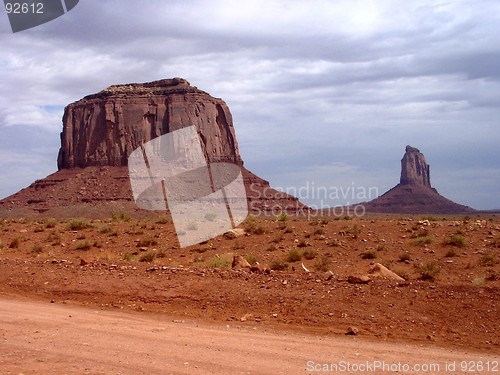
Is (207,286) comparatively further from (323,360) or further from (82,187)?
(82,187)

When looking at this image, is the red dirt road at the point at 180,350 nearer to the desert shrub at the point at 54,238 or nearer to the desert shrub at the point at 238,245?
the desert shrub at the point at 238,245

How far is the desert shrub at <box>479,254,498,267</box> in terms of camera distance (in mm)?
18605

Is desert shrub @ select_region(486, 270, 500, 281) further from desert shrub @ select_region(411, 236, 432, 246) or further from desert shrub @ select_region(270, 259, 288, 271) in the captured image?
desert shrub @ select_region(270, 259, 288, 271)

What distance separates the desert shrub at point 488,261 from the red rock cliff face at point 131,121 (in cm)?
8113

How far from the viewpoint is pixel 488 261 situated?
18.8 metres

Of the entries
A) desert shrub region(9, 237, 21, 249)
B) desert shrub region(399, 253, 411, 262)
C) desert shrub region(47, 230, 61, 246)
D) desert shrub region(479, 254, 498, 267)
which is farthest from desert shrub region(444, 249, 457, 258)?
desert shrub region(9, 237, 21, 249)

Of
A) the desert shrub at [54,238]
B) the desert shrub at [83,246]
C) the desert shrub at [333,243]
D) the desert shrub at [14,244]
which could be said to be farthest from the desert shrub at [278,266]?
the desert shrub at [14,244]

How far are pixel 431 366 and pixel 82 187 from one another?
80.5 m

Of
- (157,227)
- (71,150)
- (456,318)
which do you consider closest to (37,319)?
(456,318)

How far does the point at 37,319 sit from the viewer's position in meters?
10.9

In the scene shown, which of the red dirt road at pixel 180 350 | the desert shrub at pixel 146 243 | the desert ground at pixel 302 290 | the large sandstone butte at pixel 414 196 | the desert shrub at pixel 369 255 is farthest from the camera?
the large sandstone butte at pixel 414 196

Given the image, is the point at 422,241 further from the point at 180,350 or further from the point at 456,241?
the point at 180,350

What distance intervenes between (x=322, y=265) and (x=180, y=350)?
33.3ft

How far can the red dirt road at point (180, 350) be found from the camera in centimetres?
778
